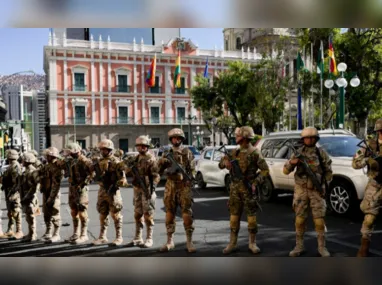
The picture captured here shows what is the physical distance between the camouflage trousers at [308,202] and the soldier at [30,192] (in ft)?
14.1

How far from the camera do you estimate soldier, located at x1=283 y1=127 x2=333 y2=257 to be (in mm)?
5465

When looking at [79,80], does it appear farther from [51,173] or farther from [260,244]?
[260,244]

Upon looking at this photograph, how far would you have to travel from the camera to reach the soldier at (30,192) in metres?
6.92

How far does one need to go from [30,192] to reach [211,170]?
6.42 meters

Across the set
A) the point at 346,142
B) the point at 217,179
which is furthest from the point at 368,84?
the point at 346,142

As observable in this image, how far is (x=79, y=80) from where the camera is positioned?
22.2 m

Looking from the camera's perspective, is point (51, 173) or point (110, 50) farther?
point (110, 50)

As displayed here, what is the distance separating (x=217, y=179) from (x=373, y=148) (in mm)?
6956

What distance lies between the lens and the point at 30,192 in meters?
6.94

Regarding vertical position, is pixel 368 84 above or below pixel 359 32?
below

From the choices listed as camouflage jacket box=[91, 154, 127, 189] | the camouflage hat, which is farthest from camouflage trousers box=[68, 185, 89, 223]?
the camouflage hat

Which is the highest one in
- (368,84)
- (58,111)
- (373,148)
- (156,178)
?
(368,84)

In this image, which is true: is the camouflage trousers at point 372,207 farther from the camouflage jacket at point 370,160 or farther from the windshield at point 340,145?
the windshield at point 340,145

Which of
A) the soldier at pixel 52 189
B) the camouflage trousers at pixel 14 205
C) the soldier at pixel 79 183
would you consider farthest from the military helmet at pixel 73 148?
the camouflage trousers at pixel 14 205
